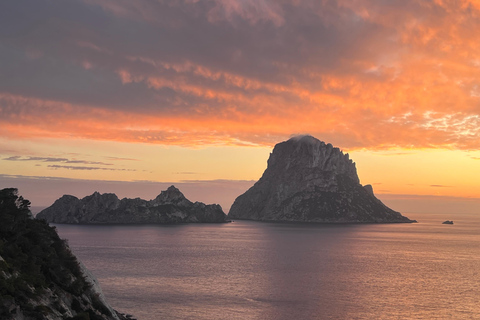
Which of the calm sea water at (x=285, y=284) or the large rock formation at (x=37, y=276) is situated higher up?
the large rock formation at (x=37, y=276)

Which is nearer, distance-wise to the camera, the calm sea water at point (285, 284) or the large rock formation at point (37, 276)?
the large rock formation at point (37, 276)

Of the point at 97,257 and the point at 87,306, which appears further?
the point at 97,257

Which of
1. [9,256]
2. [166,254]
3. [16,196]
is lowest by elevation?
[166,254]

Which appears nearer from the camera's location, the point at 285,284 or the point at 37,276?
the point at 37,276

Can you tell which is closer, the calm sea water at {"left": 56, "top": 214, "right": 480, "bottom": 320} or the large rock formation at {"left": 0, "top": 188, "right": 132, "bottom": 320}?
the large rock formation at {"left": 0, "top": 188, "right": 132, "bottom": 320}

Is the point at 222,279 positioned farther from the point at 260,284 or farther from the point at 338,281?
the point at 338,281

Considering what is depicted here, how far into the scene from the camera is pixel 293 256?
164250 mm

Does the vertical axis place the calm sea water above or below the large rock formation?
below

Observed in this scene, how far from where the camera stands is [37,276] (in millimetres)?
50375

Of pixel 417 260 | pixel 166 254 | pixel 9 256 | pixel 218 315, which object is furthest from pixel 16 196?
pixel 417 260

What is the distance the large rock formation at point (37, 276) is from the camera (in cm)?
4203

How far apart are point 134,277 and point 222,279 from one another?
2237 cm

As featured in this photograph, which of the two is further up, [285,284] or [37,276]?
[37,276]

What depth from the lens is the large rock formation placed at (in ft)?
138
